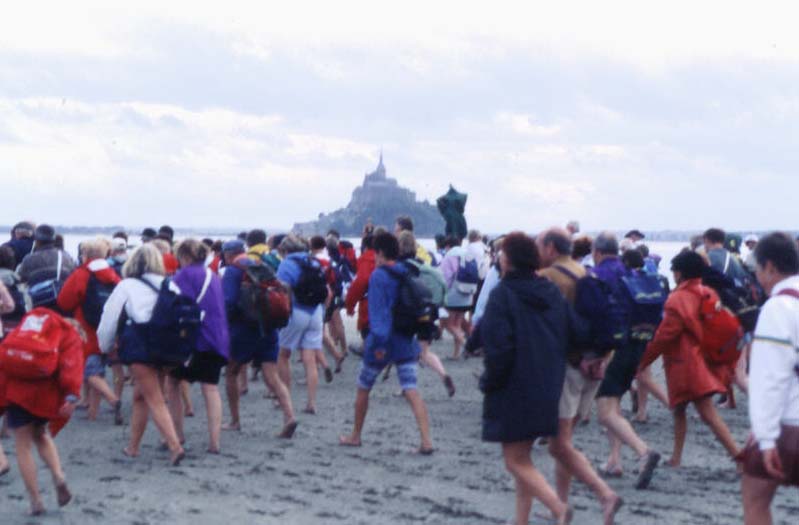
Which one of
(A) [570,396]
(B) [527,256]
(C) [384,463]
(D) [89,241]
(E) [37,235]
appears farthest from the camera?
(E) [37,235]

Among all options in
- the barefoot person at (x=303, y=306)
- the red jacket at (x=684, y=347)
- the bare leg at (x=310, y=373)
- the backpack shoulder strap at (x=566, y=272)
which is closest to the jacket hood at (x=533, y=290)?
the backpack shoulder strap at (x=566, y=272)

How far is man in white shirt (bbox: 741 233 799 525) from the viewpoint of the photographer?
4.62 meters

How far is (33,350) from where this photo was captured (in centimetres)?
712

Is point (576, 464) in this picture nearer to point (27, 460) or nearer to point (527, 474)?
point (527, 474)

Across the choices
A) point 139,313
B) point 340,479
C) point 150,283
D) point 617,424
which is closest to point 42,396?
point 139,313

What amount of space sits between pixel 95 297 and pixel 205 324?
63.6 inches

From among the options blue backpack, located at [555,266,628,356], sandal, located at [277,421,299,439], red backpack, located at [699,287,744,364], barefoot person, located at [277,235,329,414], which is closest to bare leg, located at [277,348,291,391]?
barefoot person, located at [277,235,329,414]

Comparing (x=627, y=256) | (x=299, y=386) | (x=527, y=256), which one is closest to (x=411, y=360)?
(x=627, y=256)

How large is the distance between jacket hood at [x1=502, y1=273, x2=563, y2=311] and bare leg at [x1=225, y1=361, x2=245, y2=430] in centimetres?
446

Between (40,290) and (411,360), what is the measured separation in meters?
3.18

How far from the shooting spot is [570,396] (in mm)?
6797

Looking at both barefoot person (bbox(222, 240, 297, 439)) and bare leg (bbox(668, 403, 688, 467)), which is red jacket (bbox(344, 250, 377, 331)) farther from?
bare leg (bbox(668, 403, 688, 467))

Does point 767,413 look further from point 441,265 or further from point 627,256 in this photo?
point 441,265

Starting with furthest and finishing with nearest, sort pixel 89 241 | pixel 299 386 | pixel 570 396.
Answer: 1. pixel 299 386
2. pixel 89 241
3. pixel 570 396
